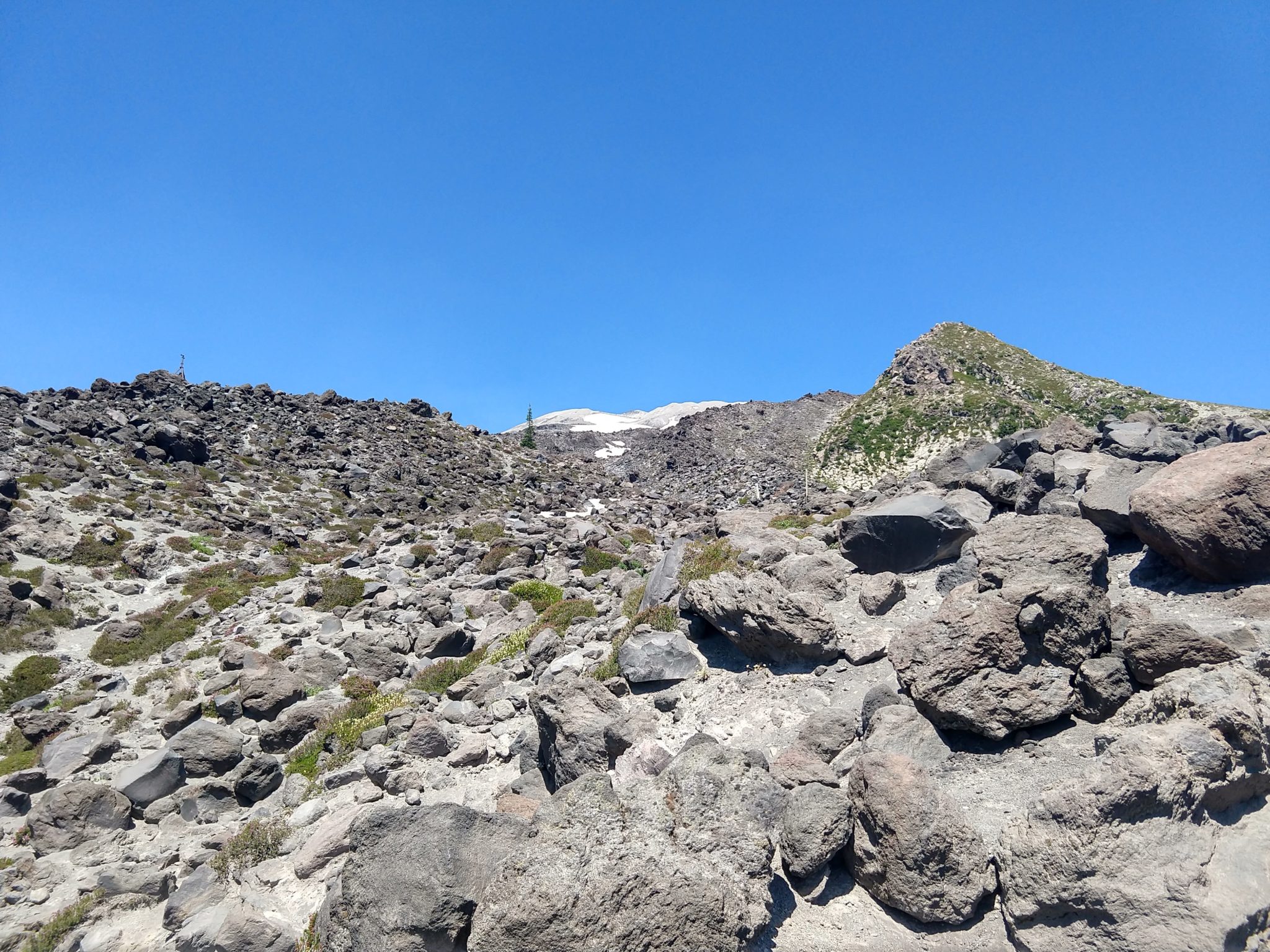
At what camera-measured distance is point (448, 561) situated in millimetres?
24969

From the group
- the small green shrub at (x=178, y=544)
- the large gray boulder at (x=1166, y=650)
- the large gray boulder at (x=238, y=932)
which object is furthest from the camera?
the small green shrub at (x=178, y=544)

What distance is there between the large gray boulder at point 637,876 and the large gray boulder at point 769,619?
3834mm

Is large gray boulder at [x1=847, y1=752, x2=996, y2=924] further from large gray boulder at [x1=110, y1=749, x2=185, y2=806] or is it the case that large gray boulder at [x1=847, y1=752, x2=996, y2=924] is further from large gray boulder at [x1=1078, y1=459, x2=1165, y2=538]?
large gray boulder at [x1=110, y1=749, x2=185, y2=806]

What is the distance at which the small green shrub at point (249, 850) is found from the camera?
8867mm

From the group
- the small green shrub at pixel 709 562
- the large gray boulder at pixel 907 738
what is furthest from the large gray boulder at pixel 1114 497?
the small green shrub at pixel 709 562

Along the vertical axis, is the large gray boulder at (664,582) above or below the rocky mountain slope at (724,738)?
above

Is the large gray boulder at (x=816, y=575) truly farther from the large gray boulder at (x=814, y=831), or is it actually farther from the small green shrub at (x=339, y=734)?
the small green shrub at (x=339, y=734)

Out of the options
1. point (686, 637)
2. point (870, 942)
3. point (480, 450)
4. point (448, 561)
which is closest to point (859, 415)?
point (480, 450)

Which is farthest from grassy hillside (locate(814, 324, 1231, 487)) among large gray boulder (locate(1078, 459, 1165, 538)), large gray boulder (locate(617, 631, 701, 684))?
large gray boulder (locate(617, 631, 701, 684))

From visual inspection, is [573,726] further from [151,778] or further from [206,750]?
[151,778]

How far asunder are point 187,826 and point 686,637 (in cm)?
877

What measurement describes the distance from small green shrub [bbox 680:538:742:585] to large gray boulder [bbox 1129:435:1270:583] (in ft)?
21.2

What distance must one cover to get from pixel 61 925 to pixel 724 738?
8850 mm

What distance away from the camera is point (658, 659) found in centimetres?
1095
